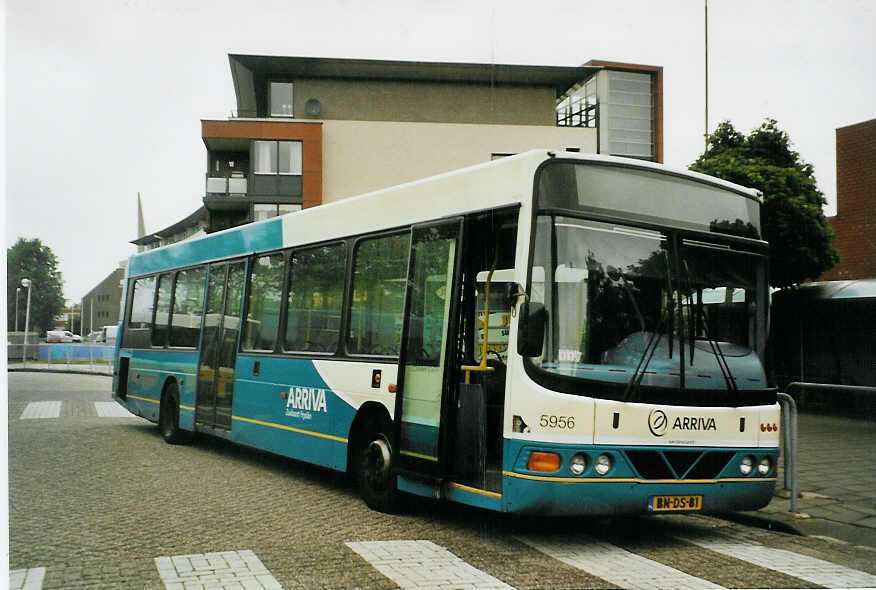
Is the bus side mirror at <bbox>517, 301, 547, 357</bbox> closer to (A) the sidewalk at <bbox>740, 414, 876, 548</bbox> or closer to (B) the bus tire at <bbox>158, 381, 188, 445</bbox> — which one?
(A) the sidewalk at <bbox>740, 414, 876, 548</bbox>

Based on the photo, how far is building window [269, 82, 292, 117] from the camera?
44938 mm

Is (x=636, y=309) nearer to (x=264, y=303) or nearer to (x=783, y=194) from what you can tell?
(x=264, y=303)

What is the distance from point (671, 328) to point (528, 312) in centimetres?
122

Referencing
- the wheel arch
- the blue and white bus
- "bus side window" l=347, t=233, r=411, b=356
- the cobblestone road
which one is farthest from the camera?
the wheel arch

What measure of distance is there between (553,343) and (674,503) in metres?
1.59

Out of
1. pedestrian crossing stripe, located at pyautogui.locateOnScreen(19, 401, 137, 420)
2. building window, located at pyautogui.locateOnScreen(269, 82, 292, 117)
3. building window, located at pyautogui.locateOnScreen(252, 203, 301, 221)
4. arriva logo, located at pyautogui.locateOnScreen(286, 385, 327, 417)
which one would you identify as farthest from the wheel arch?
building window, located at pyautogui.locateOnScreen(269, 82, 292, 117)

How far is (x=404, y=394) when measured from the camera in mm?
8305

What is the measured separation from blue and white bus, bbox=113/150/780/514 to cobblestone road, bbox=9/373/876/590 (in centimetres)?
41

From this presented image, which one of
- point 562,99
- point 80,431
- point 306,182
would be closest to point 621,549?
point 80,431

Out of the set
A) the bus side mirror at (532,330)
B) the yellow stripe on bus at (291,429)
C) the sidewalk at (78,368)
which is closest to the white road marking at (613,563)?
the bus side mirror at (532,330)

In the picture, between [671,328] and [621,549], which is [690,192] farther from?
[621,549]

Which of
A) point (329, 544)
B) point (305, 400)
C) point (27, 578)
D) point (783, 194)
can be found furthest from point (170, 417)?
point (783, 194)

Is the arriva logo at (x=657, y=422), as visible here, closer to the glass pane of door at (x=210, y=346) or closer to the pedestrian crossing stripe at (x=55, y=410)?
the glass pane of door at (x=210, y=346)

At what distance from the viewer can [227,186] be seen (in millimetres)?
44719
